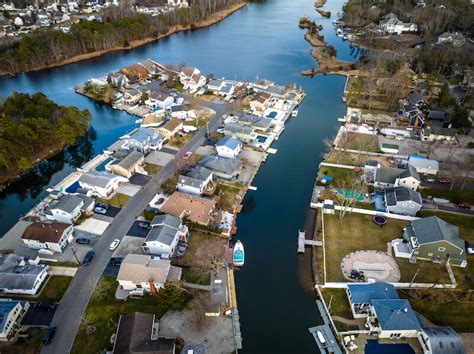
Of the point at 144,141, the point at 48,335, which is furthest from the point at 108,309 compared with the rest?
the point at 144,141

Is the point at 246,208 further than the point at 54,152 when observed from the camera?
No

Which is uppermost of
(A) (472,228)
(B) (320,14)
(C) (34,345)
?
(B) (320,14)

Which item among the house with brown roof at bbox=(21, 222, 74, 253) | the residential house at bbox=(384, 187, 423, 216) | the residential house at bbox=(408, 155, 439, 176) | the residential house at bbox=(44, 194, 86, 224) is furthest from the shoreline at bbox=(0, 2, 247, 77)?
the residential house at bbox=(384, 187, 423, 216)

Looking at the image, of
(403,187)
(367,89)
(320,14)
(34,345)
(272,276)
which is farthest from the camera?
(320,14)

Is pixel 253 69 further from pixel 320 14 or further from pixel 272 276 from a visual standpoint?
pixel 320 14

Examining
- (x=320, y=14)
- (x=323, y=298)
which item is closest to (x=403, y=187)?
(x=323, y=298)

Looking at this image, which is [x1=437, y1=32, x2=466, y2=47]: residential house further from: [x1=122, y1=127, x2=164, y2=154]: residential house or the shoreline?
[x1=122, y1=127, x2=164, y2=154]: residential house
